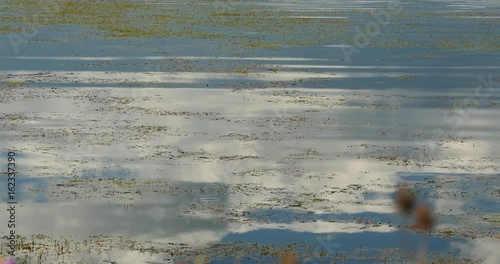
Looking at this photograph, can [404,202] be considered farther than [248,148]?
No

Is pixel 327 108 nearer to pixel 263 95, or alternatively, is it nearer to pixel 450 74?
pixel 263 95

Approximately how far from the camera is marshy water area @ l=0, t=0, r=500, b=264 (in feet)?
44.4

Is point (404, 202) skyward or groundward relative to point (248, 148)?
groundward

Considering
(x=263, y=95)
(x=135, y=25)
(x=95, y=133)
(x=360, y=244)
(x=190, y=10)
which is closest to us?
(x=360, y=244)

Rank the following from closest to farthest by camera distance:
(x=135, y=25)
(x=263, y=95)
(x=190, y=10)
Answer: (x=263, y=95), (x=135, y=25), (x=190, y=10)

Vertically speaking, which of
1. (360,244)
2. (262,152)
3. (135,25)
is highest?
(135,25)

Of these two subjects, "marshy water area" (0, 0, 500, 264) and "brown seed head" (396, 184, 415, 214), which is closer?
"brown seed head" (396, 184, 415, 214)

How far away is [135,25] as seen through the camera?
52.0 m

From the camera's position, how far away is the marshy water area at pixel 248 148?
13547mm

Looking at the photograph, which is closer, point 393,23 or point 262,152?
point 262,152

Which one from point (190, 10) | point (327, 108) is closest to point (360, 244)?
point (327, 108)

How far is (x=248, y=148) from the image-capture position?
1984cm

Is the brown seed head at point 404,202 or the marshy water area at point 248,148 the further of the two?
the marshy water area at point 248,148

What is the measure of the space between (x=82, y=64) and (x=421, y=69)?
434 inches
